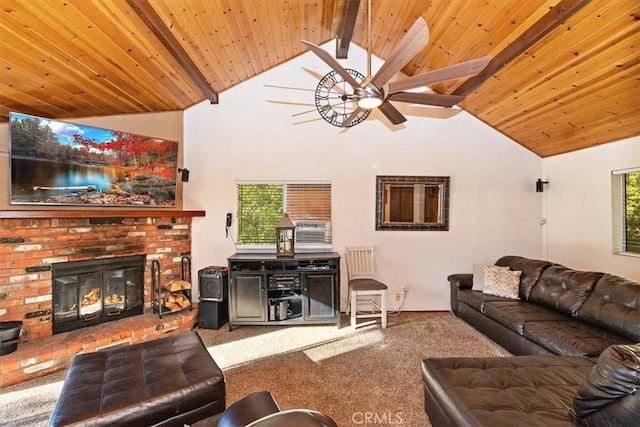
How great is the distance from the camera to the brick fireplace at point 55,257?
2885 mm

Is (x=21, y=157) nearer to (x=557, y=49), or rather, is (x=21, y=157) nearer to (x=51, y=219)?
(x=51, y=219)

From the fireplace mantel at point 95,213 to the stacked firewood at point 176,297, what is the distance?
0.94m

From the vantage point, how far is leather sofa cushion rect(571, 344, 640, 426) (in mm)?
1255

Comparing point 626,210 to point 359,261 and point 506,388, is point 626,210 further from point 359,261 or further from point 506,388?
point 506,388

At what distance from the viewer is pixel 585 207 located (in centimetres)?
412

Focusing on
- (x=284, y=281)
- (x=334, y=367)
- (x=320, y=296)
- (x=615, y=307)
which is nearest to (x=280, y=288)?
(x=284, y=281)

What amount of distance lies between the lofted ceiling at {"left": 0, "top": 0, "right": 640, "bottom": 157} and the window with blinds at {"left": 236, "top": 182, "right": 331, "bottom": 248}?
1.60 metres

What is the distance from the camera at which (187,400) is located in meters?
1.79

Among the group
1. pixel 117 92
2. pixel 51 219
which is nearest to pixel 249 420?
pixel 51 219

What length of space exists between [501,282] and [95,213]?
194 inches

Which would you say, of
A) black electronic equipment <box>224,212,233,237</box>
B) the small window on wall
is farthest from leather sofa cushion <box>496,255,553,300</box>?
Answer: black electronic equipment <box>224,212,233,237</box>

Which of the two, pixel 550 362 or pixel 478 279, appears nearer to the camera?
pixel 550 362

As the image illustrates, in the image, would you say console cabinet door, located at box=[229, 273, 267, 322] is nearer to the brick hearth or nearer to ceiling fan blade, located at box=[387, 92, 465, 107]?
the brick hearth

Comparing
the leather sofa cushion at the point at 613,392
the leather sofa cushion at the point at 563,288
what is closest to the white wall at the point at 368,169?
the leather sofa cushion at the point at 563,288
